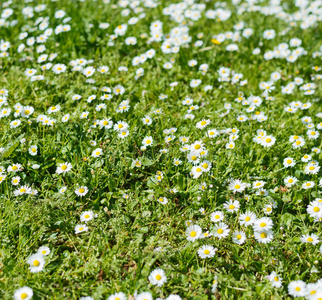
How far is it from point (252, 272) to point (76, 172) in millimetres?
1474

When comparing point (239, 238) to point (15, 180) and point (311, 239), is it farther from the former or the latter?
point (15, 180)

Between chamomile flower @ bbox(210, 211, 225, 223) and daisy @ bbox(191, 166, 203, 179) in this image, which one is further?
daisy @ bbox(191, 166, 203, 179)

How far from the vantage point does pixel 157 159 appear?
2910mm

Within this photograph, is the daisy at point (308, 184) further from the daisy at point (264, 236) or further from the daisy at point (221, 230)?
the daisy at point (221, 230)

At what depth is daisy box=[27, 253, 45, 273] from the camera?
2215 millimetres

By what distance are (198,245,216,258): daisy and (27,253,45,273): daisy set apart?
97cm

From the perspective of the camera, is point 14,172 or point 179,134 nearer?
point 14,172

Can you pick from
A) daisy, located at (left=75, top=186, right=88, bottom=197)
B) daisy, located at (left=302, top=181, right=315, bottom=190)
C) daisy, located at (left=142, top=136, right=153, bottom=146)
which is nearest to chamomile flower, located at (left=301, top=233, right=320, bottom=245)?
daisy, located at (left=302, top=181, right=315, bottom=190)

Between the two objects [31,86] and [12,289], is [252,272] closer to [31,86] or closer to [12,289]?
[12,289]

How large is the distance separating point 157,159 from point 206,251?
2.83 ft

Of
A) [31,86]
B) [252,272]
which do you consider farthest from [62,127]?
[252,272]

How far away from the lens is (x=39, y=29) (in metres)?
4.45

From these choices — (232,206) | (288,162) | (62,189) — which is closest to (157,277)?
(232,206)

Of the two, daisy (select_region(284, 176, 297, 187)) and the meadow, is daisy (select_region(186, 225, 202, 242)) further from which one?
daisy (select_region(284, 176, 297, 187))
